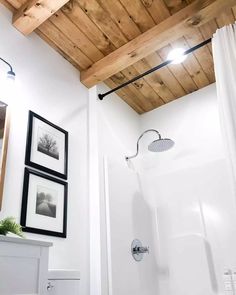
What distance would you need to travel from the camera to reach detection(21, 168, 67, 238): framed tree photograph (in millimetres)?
1574

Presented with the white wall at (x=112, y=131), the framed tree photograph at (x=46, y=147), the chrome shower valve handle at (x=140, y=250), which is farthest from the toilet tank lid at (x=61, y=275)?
the chrome shower valve handle at (x=140, y=250)

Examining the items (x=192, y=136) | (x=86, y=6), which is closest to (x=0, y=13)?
(x=86, y=6)

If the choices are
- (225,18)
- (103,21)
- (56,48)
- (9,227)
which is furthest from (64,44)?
(9,227)

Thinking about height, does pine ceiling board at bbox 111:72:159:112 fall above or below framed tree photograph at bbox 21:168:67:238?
above

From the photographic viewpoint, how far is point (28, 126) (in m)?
1.76

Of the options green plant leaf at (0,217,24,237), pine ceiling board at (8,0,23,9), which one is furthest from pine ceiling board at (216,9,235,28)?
green plant leaf at (0,217,24,237)

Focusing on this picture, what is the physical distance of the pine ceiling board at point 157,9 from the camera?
1.90m

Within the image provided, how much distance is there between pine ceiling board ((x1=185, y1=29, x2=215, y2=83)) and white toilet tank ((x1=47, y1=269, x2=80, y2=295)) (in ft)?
5.99

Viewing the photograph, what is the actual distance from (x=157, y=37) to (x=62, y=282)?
167 cm

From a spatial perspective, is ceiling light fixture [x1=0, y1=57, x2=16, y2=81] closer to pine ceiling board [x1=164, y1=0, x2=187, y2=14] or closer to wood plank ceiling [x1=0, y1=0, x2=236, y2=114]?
wood plank ceiling [x1=0, y1=0, x2=236, y2=114]

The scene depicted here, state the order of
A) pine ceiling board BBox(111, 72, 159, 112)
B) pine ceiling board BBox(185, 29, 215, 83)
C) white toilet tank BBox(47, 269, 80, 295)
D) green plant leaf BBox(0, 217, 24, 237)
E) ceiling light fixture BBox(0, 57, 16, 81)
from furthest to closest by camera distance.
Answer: pine ceiling board BBox(111, 72, 159, 112) < pine ceiling board BBox(185, 29, 215, 83) < ceiling light fixture BBox(0, 57, 16, 81) < white toilet tank BBox(47, 269, 80, 295) < green plant leaf BBox(0, 217, 24, 237)

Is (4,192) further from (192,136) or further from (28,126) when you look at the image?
(192,136)

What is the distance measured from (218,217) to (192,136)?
772mm

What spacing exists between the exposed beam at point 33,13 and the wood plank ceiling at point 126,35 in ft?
0.13
